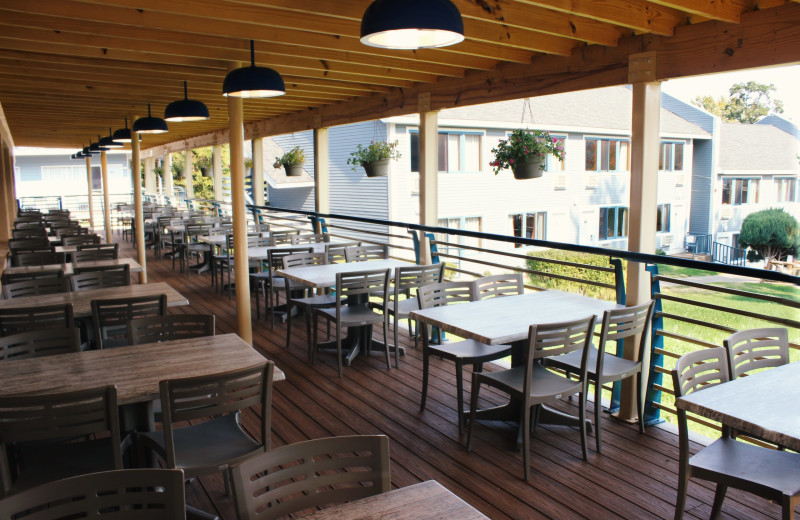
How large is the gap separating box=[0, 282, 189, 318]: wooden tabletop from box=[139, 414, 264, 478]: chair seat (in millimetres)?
1520

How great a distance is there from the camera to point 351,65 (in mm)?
5789

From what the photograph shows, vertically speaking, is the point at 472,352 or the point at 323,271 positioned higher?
the point at 323,271

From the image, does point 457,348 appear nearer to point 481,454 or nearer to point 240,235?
Answer: point 481,454

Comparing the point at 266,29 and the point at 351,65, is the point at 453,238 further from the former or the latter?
the point at 266,29

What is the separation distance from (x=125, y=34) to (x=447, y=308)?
293 cm

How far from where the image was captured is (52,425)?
2281 mm

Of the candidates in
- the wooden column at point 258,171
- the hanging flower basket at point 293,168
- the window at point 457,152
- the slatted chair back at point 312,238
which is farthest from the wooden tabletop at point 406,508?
the window at point 457,152

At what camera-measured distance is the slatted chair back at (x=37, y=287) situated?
478cm

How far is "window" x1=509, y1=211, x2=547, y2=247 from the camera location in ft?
58.2

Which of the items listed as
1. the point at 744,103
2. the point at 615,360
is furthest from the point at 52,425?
the point at 744,103

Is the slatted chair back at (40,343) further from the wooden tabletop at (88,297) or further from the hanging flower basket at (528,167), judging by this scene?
the hanging flower basket at (528,167)

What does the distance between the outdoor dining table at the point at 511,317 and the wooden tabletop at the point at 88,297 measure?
1.83 m

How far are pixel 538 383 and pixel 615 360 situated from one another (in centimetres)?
71

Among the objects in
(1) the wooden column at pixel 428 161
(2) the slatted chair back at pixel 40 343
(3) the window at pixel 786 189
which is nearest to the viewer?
(2) the slatted chair back at pixel 40 343
